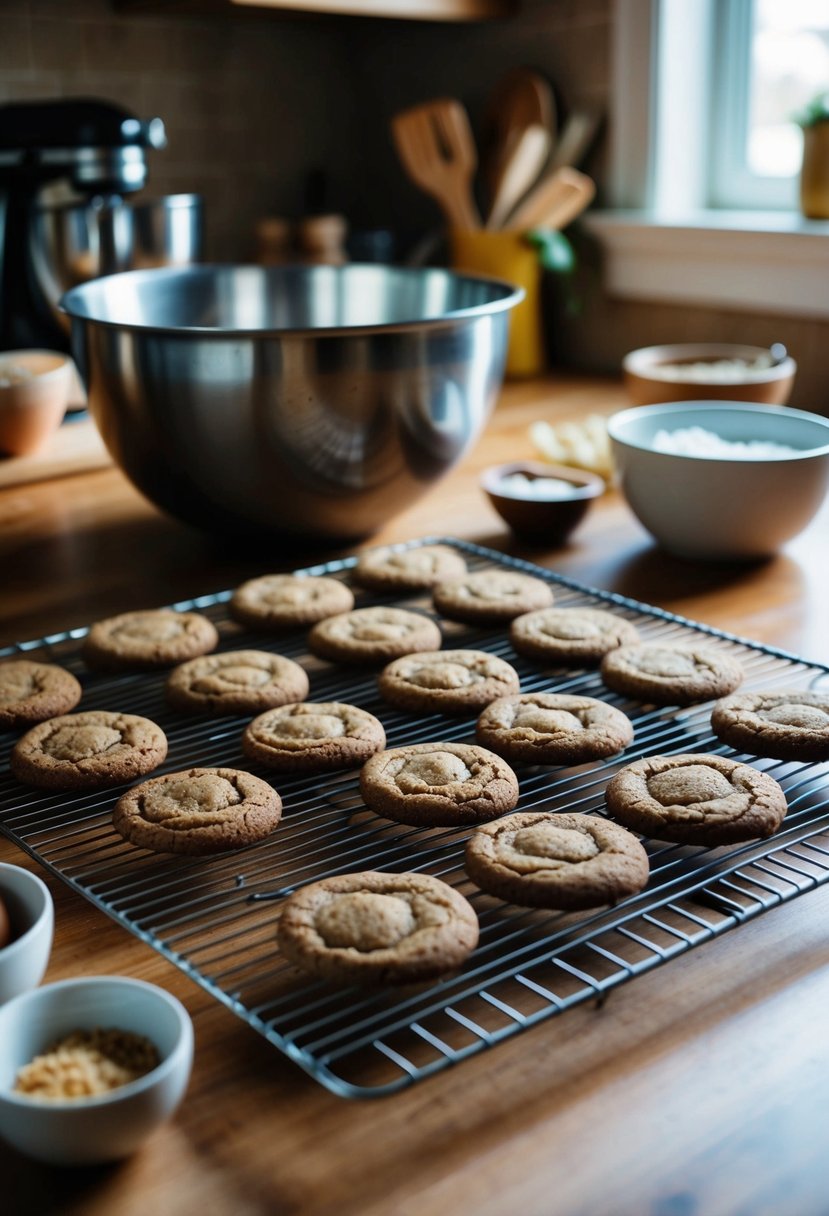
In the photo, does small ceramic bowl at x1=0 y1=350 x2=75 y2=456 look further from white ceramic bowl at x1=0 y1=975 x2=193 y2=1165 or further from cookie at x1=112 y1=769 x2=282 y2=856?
white ceramic bowl at x1=0 y1=975 x2=193 y2=1165

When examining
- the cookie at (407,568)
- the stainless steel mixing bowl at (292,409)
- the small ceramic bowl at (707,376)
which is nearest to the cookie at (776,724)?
the cookie at (407,568)

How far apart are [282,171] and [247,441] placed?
4.65ft

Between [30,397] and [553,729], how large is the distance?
0.95 meters

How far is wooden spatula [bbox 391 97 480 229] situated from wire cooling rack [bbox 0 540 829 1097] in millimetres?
1326

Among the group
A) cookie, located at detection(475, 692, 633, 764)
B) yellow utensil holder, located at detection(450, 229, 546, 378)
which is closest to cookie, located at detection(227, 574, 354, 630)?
cookie, located at detection(475, 692, 633, 764)

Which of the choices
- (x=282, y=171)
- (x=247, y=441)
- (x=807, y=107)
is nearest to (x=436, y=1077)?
(x=247, y=441)

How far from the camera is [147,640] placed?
1076 mm

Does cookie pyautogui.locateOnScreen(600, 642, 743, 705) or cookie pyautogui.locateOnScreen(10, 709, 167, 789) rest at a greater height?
cookie pyautogui.locateOnScreen(600, 642, 743, 705)

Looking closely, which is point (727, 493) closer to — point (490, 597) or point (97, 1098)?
point (490, 597)

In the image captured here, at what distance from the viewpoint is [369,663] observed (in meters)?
1.06

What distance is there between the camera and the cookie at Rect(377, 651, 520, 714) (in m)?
0.97

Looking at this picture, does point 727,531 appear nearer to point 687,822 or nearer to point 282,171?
point 687,822

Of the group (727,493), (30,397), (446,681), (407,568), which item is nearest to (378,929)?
(446,681)

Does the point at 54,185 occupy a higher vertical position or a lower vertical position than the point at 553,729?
higher
